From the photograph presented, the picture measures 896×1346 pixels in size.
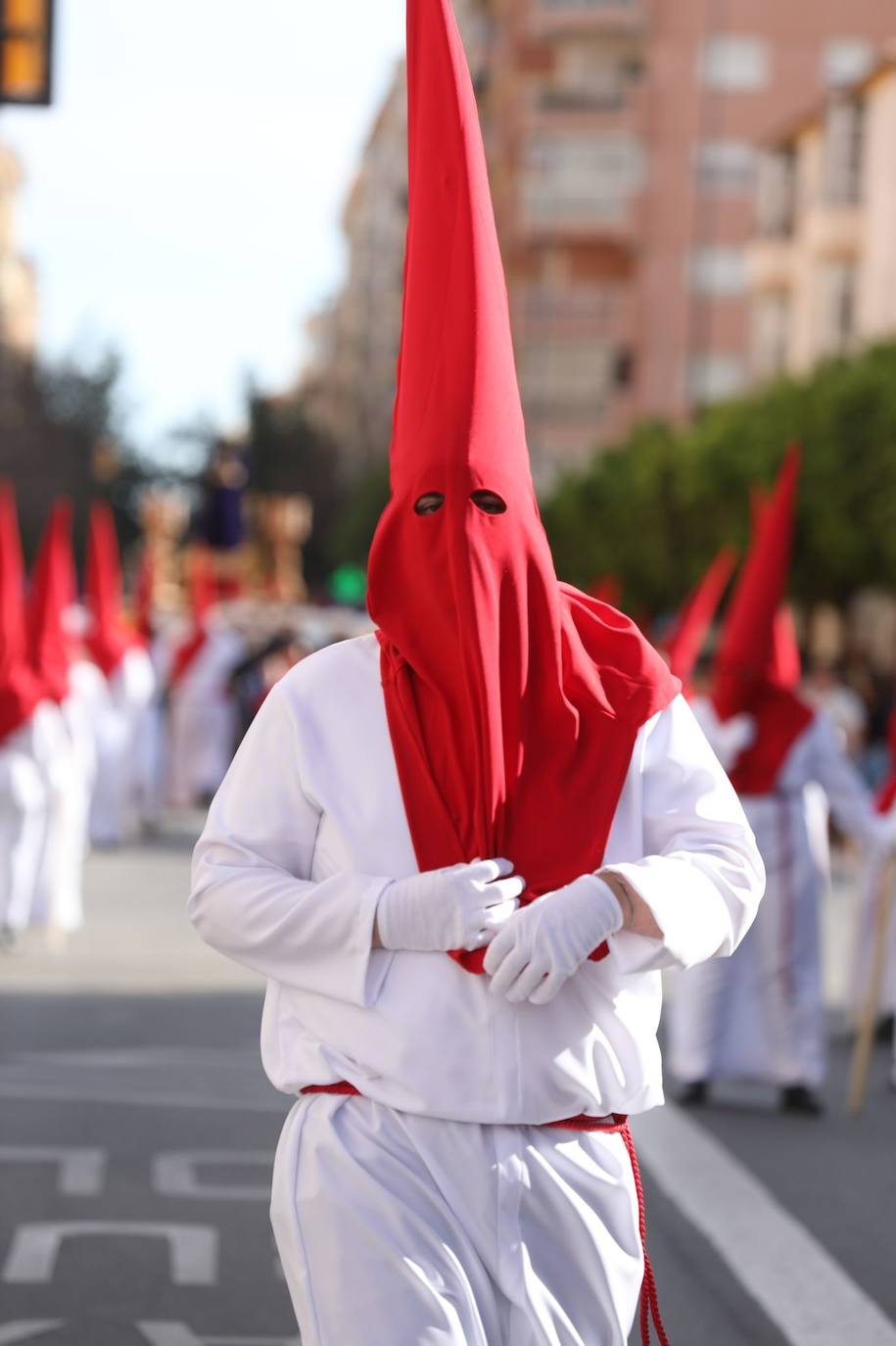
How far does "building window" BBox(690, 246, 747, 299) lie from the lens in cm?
7975

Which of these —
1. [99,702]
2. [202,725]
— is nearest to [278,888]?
[99,702]

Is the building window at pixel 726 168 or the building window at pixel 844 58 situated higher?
the building window at pixel 844 58

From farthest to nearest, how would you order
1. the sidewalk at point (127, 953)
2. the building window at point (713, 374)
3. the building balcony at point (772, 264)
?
the building window at point (713, 374) < the building balcony at point (772, 264) < the sidewalk at point (127, 953)

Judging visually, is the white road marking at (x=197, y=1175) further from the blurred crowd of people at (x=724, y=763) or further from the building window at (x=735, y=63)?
the building window at (x=735, y=63)

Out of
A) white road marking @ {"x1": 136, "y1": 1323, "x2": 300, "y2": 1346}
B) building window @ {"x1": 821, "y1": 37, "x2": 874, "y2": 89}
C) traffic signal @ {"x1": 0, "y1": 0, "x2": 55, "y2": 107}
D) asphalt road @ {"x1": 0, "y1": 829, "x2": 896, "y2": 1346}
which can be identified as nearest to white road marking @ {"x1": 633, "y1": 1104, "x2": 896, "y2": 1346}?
asphalt road @ {"x1": 0, "y1": 829, "x2": 896, "y2": 1346}

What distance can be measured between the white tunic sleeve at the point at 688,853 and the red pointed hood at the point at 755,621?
254 inches

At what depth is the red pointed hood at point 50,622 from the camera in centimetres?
1520

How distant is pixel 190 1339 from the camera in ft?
A: 21.2

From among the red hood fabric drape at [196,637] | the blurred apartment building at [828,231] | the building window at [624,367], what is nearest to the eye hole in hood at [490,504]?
the red hood fabric drape at [196,637]

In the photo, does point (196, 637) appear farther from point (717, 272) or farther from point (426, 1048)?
point (717, 272)

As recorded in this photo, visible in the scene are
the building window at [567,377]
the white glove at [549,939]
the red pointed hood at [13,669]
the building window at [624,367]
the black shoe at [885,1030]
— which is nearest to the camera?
the white glove at [549,939]

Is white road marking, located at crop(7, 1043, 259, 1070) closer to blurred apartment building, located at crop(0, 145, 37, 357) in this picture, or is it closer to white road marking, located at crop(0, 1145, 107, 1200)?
Result: white road marking, located at crop(0, 1145, 107, 1200)

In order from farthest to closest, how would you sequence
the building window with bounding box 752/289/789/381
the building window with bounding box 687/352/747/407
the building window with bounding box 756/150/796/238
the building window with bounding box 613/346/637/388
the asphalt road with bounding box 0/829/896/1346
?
the building window with bounding box 613/346/637/388 → the building window with bounding box 687/352/747/407 → the building window with bounding box 752/289/789/381 → the building window with bounding box 756/150/796/238 → the asphalt road with bounding box 0/829/896/1346

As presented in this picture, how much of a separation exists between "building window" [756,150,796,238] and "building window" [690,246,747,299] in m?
13.6
